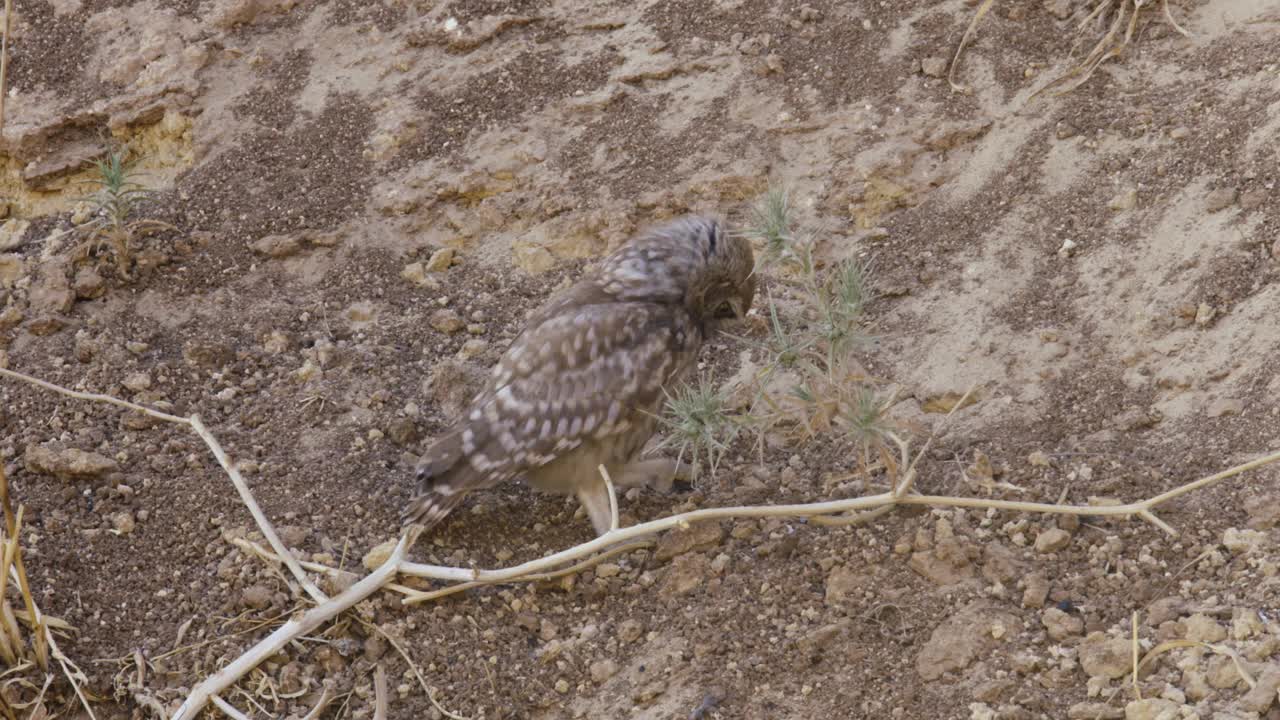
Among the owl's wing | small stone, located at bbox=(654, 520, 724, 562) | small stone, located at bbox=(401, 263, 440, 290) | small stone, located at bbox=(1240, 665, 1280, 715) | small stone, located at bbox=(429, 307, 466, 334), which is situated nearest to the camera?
small stone, located at bbox=(1240, 665, 1280, 715)

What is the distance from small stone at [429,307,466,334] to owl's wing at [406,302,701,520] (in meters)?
0.72

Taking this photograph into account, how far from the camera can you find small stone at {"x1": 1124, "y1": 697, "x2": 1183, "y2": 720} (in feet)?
11.3

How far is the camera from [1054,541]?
4129 mm

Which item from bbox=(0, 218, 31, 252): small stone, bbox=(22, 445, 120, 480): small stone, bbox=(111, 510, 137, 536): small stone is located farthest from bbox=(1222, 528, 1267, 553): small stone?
bbox=(0, 218, 31, 252): small stone

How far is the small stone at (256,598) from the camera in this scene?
174 inches

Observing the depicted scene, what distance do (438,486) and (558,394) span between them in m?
0.50

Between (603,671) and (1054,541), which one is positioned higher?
(1054,541)

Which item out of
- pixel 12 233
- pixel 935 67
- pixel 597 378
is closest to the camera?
pixel 597 378

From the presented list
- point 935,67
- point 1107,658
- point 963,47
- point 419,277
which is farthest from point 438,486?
point 963,47

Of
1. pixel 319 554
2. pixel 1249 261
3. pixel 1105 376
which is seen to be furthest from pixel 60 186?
pixel 1249 261

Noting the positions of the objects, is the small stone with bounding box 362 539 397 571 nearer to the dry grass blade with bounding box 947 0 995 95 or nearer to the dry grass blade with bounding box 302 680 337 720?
the dry grass blade with bounding box 302 680 337 720

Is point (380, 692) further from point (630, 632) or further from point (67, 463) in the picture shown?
point (67, 463)

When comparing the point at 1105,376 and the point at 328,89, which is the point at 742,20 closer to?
the point at 328,89

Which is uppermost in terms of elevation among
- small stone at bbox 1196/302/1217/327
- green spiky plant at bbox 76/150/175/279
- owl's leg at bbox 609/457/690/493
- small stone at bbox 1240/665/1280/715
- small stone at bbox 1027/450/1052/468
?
green spiky plant at bbox 76/150/175/279
